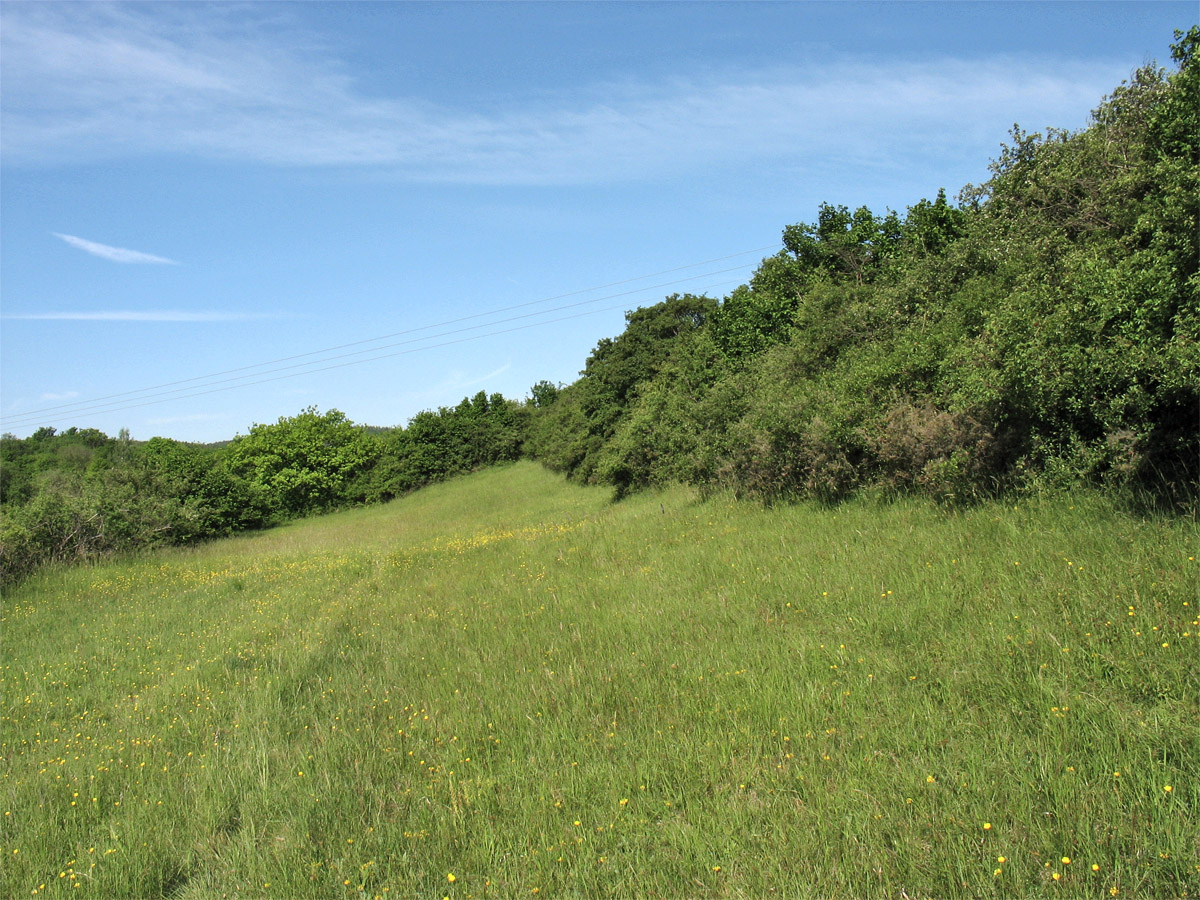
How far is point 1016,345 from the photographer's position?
8258mm

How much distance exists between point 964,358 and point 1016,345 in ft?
6.03

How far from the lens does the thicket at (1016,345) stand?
284 inches

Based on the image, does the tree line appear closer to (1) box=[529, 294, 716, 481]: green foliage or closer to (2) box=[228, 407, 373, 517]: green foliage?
(1) box=[529, 294, 716, 481]: green foliage

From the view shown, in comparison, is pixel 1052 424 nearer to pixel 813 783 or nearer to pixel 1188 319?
pixel 1188 319

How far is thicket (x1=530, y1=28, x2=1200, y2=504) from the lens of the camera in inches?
284

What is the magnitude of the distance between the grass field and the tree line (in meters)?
1.21

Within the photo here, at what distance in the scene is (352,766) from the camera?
5.30 metres

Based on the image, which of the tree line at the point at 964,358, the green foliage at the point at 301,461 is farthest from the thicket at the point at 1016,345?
the green foliage at the point at 301,461

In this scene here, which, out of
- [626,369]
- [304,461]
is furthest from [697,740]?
[304,461]

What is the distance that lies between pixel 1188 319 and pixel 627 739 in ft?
21.5

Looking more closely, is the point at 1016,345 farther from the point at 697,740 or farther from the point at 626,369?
the point at 626,369

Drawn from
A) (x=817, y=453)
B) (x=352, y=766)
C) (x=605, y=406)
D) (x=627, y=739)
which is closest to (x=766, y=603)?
(x=627, y=739)

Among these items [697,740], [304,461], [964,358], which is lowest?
[697,740]

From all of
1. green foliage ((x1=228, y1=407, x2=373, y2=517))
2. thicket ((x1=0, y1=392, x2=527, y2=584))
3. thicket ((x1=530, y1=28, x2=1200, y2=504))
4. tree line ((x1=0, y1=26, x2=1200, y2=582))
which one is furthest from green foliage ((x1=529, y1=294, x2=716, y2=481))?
green foliage ((x1=228, y1=407, x2=373, y2=517))
